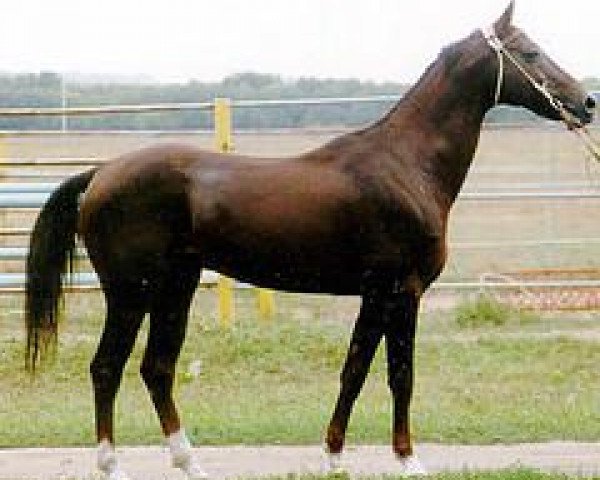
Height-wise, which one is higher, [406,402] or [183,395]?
[406,402]

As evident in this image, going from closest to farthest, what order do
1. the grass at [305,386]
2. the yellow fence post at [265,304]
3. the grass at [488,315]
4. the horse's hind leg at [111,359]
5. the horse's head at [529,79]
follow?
1. the horse's hind leg at [111,359]
2. the horse's head at [529,79]
3. the grass at [305,386]
4. the yellow fence post at [265,304]
5. the grass at [488,315]

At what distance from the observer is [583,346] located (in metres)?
11.6

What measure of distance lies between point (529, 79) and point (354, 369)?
5.32 feet

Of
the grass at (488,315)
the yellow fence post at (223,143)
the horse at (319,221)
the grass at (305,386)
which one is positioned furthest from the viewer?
the grass at (488,315)

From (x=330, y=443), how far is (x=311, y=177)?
1278 millimetres

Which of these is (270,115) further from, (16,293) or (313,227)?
(313,227)

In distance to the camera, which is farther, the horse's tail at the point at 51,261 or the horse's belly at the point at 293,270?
the horse's tail at the point at 51,261

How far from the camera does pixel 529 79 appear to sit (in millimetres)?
6918

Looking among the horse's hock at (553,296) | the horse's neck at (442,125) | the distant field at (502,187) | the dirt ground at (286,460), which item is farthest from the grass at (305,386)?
the distant field at (502,187)

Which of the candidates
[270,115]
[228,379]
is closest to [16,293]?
[228,379]

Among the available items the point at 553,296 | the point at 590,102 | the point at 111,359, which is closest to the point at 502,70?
the point at 590,102

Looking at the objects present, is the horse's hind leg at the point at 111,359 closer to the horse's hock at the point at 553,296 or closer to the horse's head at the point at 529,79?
the horse's head at the point at 529,79

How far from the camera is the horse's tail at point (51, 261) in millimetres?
7094

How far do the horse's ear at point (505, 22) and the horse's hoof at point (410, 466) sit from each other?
208cm
